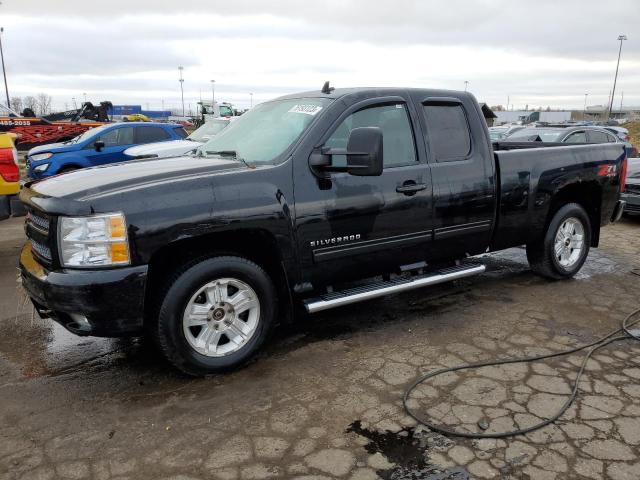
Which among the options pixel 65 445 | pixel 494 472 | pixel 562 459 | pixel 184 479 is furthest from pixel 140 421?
pixel 562 459

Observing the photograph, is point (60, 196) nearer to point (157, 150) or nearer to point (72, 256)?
point (72, 256)

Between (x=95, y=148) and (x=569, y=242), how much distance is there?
31.4ft

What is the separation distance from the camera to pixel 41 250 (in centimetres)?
345

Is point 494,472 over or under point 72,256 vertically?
under

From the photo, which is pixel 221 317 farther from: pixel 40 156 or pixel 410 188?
pixel 40 156

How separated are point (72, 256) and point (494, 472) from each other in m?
2.67

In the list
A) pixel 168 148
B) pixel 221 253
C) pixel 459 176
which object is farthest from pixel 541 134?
pixel 221 253

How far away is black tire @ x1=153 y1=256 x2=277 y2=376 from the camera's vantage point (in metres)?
3.34

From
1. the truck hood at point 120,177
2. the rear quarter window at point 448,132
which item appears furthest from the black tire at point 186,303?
the rear quarter window at point 448,132

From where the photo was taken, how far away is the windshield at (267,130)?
156 inches

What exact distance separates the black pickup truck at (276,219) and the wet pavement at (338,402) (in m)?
0.42

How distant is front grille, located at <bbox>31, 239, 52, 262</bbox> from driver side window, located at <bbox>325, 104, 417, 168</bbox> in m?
2.13

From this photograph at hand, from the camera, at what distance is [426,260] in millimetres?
4520

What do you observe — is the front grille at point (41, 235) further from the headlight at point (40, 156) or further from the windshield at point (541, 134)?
the windshield at point (541, 134)
